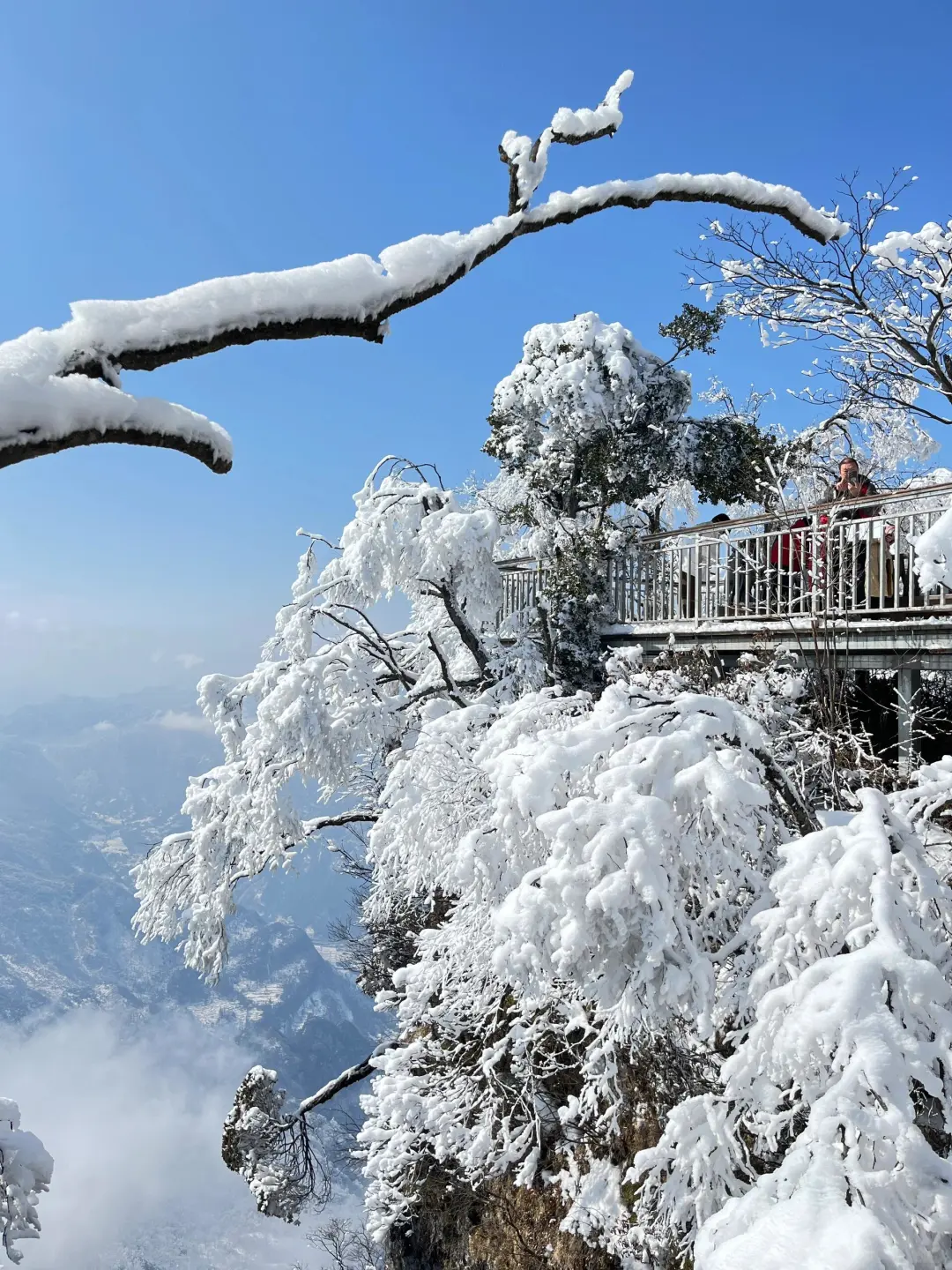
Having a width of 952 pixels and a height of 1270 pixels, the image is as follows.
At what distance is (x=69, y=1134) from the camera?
189 m

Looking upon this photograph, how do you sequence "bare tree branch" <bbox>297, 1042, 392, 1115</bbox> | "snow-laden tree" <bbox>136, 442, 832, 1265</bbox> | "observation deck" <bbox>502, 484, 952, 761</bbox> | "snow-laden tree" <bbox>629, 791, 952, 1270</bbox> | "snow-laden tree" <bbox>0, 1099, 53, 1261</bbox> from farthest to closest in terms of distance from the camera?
"bare tree branch" <bbox>297, 1042, 392, 1115</bbox>
"observation deck" <bbox>502, 484, 952, 761</bbox>
"snow-laden tree" <bbox>0, 1099, 53, 1261</bbox>
"snow-laden tree" <bbox>136, 442, 832, 1265</bbox>
"snow-laden tree" <bbox>629, 791, 952, 1270</bbox>

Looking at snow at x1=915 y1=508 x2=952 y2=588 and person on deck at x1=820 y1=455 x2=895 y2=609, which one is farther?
person on deck at x1=820 y1=455 x2=895 y2=609

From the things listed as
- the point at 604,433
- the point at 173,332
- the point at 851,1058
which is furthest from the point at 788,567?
the point at 173,332

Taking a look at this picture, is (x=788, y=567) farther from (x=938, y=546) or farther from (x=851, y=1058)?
(x=851, y=1058)

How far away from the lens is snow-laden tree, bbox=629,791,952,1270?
→ 7.07 ft

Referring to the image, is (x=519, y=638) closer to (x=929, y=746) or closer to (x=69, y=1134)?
(x=929, y=746)

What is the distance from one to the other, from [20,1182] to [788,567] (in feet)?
27.3

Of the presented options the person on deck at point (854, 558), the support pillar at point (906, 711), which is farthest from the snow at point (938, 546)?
the support pillar at point (906, 711)

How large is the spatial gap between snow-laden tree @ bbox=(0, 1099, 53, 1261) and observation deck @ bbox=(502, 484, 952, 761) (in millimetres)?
6911

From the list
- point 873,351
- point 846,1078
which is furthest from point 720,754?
point 873,351

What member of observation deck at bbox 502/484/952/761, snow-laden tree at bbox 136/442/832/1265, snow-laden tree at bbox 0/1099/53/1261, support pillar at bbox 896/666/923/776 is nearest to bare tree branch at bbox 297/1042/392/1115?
snow-laden tree at bbox 136/442/832/1265

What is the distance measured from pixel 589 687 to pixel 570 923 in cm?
818

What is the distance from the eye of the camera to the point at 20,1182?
559 cm

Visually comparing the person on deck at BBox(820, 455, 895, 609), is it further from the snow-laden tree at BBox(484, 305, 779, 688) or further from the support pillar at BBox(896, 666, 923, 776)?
the snow-laden tree at BBox(484, 305, 779, 688)
